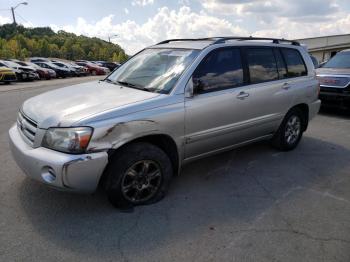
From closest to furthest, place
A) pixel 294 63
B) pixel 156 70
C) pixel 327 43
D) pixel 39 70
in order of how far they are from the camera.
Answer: pixel 156 70 < pixel 294 63 < pixel 39 70 < pixel 327 43

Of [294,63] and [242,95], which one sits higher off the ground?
[294,63]

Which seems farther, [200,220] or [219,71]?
[219,71]

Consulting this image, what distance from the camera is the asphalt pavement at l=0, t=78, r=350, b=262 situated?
9.94 ft

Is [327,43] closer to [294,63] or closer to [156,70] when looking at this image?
[294,63]

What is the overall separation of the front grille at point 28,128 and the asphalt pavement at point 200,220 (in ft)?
2.30

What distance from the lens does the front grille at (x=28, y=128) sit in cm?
356

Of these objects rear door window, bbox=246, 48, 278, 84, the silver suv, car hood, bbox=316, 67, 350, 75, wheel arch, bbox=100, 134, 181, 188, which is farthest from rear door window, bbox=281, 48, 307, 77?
car hood, bbox=316, 67, 350, 75

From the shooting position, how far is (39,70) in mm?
27578

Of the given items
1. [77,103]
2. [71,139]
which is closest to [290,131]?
[77,103]

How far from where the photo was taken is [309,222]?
3588 millimetres

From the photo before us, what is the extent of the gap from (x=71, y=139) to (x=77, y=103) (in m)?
0.62

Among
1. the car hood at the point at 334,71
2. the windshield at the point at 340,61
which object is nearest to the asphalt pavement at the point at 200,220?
the car hood at the point at 334,71

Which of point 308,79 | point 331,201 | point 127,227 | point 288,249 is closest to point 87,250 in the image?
point 127,227

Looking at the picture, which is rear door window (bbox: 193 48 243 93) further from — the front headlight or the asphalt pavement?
the front headlight
